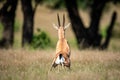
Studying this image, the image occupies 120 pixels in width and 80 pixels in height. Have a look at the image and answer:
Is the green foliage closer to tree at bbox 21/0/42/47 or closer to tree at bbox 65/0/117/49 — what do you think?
tree at bbox 21/0/42/47

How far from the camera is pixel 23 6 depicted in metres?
24.3

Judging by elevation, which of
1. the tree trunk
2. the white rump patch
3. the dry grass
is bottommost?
the dry grass

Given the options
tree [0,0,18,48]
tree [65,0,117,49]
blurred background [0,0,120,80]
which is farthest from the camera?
tree [65,0,117,49]

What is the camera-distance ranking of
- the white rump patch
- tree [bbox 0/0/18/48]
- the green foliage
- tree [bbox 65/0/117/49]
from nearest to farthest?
the white rump patch
the green foliage
tree [bbox 0/0/18/48]
tree [bbox 65/0/117/49]

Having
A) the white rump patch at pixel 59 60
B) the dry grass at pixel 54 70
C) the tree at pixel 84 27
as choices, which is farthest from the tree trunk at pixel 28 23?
the white rump patch at pixel 59 60

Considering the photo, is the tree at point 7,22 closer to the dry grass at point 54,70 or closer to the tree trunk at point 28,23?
the tree trunk at point 28,23

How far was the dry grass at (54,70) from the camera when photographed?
13.2 meters

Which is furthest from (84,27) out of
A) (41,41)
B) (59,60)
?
(59,60)

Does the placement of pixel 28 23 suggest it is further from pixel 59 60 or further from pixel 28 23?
pixel 59 60

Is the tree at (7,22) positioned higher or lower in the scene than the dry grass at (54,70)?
higher

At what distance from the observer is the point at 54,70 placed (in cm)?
1438

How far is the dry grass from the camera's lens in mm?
13242

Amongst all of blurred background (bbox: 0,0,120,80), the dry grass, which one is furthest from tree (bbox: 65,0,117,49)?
the dry grass

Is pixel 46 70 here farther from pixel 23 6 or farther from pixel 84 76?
pixel 23 6
